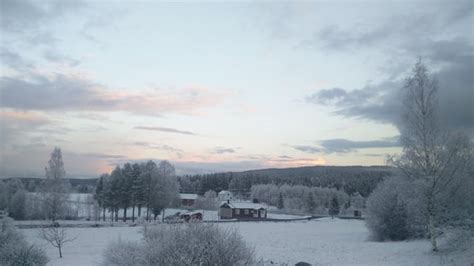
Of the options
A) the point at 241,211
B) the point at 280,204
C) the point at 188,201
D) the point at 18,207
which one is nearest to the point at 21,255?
the point at 18,207

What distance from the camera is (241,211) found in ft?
339

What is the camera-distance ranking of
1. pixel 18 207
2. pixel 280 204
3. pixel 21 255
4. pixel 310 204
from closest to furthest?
pixel 21 255 → pixel 18 207 → pixel 310 204 → pixel 280 204

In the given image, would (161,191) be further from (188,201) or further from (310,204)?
(310,204)

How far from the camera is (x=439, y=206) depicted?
31.1m

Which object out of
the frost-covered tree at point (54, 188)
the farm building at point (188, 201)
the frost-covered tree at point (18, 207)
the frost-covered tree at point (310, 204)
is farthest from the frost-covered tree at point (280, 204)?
the frost-covered tree at point (54, 188)

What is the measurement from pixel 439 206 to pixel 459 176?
340cm

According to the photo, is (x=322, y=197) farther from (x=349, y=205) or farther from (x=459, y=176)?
(x=459, y=176)

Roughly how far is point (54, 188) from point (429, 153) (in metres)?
56.5

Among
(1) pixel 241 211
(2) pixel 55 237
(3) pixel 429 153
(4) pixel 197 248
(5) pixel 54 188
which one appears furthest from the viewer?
(1) pixel 241 211

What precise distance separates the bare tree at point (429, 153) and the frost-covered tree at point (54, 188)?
5354 centimetres

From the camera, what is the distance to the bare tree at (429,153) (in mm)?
30859

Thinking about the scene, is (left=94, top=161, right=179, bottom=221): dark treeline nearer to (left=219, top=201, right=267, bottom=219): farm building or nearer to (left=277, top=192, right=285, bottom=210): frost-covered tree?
(left=219, top=201, right=267, bottom=219): farm building

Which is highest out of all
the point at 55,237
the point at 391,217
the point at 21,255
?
the point at 21,255

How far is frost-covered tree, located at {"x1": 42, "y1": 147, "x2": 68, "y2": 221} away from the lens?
2581 inches
